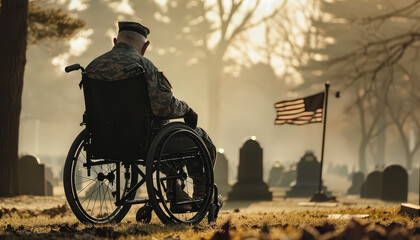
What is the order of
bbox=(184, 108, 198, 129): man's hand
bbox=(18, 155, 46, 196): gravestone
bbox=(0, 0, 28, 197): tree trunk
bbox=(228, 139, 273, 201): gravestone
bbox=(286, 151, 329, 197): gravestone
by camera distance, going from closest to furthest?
1. bbox=(184, 108, 198, 129): man's hand
2. bbox=(0, 0, 28, 197): tree trunk
3. bbox=(18, 155, 46, 196): gravestone
4. bbox=(228, 139, 273, 201): gravestone
5. bbox=(286, 151, 329, 197): gravestone

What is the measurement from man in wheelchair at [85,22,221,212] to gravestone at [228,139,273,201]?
11236 millimetres

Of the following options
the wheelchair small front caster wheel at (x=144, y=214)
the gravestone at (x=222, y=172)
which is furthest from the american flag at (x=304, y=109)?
the wheelchair small front caster wheel at (x=144, y=214)

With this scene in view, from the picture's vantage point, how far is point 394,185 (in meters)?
15.9

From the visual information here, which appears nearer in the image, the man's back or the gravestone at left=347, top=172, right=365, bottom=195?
the man's back

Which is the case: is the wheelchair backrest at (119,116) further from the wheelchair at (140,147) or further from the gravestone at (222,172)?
the gravestone at (222,172)

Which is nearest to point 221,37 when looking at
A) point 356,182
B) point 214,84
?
point 214,84

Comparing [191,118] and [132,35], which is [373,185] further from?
[132,35]

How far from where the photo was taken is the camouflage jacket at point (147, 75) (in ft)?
15.2

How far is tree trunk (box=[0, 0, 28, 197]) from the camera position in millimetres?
11281

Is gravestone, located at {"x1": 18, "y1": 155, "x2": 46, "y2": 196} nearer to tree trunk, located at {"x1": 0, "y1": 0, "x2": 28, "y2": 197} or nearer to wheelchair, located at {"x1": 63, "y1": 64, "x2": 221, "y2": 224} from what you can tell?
tree trunk, located at {"x1": 0, "y1": 0, "x2": 28, "y2": 197}

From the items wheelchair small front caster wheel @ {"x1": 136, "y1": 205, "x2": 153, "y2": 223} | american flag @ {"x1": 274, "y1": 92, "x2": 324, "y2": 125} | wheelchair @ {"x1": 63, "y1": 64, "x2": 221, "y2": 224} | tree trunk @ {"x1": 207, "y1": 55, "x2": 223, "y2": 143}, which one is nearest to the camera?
wheelchair @ {"x1": 63, "y1": 64, "x2": 221, "y2": 224}

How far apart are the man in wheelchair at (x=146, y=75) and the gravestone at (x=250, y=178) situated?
11.2 m

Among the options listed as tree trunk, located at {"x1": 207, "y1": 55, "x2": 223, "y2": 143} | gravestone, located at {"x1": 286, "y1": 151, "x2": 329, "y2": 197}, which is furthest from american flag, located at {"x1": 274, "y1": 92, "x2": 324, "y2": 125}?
tree trunk, located at {"x1": 207, "y1": 55, "x2": 223, "y2": 143}

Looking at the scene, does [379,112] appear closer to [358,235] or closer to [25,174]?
[25,174]
